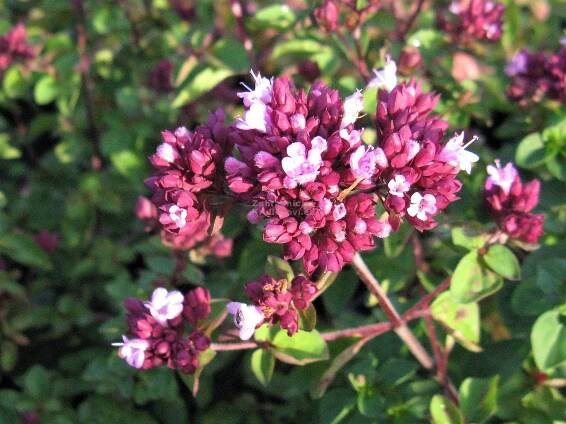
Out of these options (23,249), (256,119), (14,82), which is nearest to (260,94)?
(256,119)

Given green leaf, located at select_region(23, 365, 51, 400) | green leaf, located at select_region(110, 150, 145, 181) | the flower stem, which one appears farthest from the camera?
green leaf, located at select_region(110, 150, 145, 181)

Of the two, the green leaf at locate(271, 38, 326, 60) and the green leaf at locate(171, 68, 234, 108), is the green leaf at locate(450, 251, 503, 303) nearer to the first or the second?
the green leaf at locate(271, 38, 326, 60)

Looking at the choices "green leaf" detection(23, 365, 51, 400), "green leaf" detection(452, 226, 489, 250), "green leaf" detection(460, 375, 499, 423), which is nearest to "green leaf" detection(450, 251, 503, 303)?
"green leaf" detection(452, 226, 489, 250)

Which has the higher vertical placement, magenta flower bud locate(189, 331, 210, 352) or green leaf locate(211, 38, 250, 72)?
green leaf locate(211, 38, 250, 72)

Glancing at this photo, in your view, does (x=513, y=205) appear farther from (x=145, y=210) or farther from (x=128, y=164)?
(x=128, y=164)

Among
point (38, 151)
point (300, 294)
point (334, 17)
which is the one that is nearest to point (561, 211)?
point (334, 17)

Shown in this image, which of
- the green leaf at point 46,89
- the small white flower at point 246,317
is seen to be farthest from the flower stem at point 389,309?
the green leaf at point 46,89

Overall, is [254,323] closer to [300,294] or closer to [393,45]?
[300,294]
